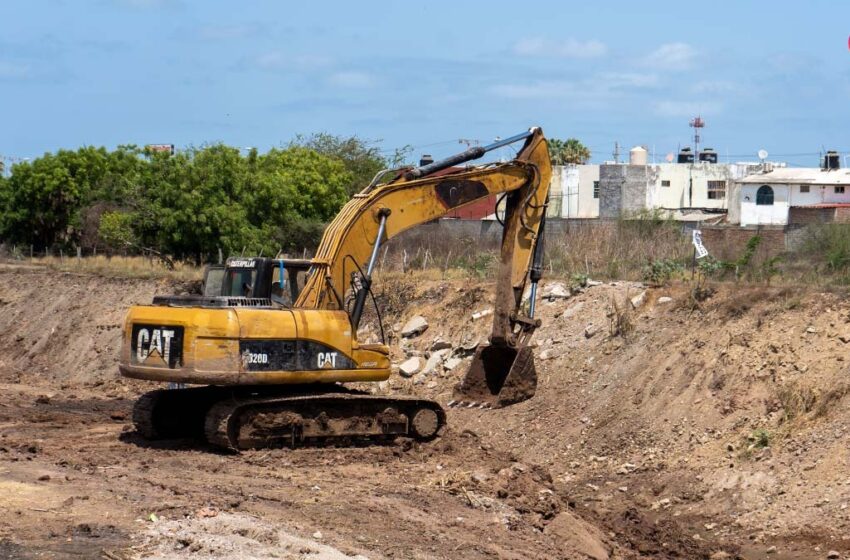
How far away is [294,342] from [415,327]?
33.8 ft

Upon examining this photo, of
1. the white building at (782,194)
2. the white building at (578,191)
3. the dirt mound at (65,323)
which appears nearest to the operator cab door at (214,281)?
the dirt mound at (65,323)

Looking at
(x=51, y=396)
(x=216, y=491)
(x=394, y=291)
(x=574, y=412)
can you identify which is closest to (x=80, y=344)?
(x=51, y=396)

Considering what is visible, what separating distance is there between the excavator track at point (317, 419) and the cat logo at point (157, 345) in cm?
97

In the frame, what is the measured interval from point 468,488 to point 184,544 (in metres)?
4.82

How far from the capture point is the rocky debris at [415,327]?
1081 inches

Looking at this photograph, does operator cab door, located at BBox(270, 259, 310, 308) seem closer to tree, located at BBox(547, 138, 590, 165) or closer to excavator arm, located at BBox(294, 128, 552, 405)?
excavator arm, located at BBox(294, 128, 552, 405)

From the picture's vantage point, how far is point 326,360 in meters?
Result: 17.7

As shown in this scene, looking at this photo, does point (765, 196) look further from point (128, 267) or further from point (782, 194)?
point (128, 267)

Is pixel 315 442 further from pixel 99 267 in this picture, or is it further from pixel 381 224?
pixel 99 267

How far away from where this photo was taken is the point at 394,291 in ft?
97.6

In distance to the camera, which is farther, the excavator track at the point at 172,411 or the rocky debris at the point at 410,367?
the rocky debris at the point at 410,367

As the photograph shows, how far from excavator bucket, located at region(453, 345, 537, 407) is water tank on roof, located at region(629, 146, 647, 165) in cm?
5521

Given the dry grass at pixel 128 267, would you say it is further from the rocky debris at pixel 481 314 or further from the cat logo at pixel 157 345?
the cat logo at pixel 157 345

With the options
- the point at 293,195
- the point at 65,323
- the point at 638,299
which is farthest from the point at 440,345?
the point at 293,195
